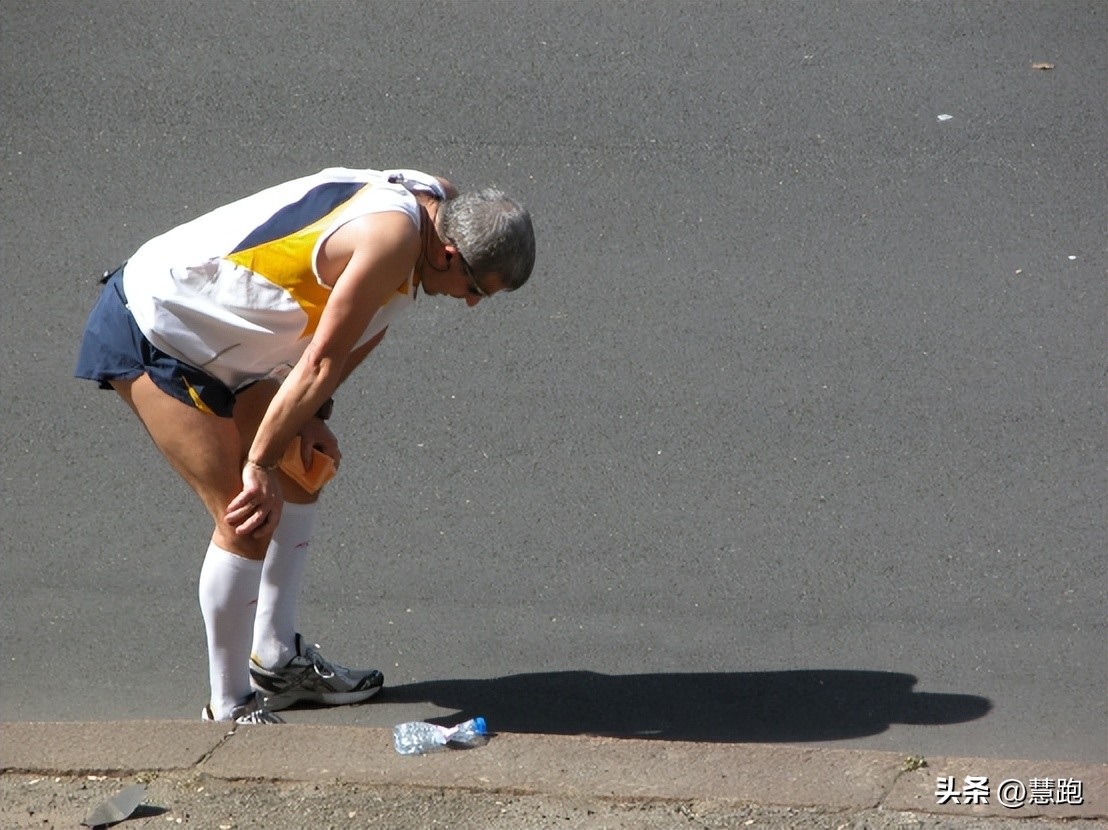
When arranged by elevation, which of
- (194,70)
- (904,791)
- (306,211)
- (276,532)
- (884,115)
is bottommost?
(904,791)

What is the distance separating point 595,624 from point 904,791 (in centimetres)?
128

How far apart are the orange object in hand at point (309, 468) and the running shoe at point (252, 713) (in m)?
0.61

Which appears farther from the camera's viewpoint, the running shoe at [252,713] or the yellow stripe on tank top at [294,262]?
the running shoe at [252,713]

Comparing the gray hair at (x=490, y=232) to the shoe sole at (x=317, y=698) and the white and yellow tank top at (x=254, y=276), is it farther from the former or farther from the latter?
the shoe sole at (x=317, y=698)

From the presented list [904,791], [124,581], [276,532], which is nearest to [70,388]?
[124,581]

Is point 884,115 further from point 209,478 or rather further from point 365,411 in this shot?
point 209,478

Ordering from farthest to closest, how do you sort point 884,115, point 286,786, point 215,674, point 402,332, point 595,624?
point 884,115, point 402,332, point 595,624, point 215,674, point 286,786

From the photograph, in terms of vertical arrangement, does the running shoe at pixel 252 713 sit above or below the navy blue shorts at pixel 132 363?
below

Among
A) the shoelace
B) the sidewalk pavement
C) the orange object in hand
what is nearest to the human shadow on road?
the shoelace

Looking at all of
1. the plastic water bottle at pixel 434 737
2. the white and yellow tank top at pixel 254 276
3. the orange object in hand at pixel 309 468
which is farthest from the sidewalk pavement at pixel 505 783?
the white and yellow tank top at pixel 254 276

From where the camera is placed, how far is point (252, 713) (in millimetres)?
3824

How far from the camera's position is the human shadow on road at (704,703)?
4.03 metres

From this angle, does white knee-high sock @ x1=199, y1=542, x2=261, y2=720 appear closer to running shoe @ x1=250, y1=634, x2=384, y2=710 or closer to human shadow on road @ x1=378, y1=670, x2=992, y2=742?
running shoe @ x1=250, y1=634, x2=384, y2=710

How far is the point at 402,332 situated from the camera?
223 inches
